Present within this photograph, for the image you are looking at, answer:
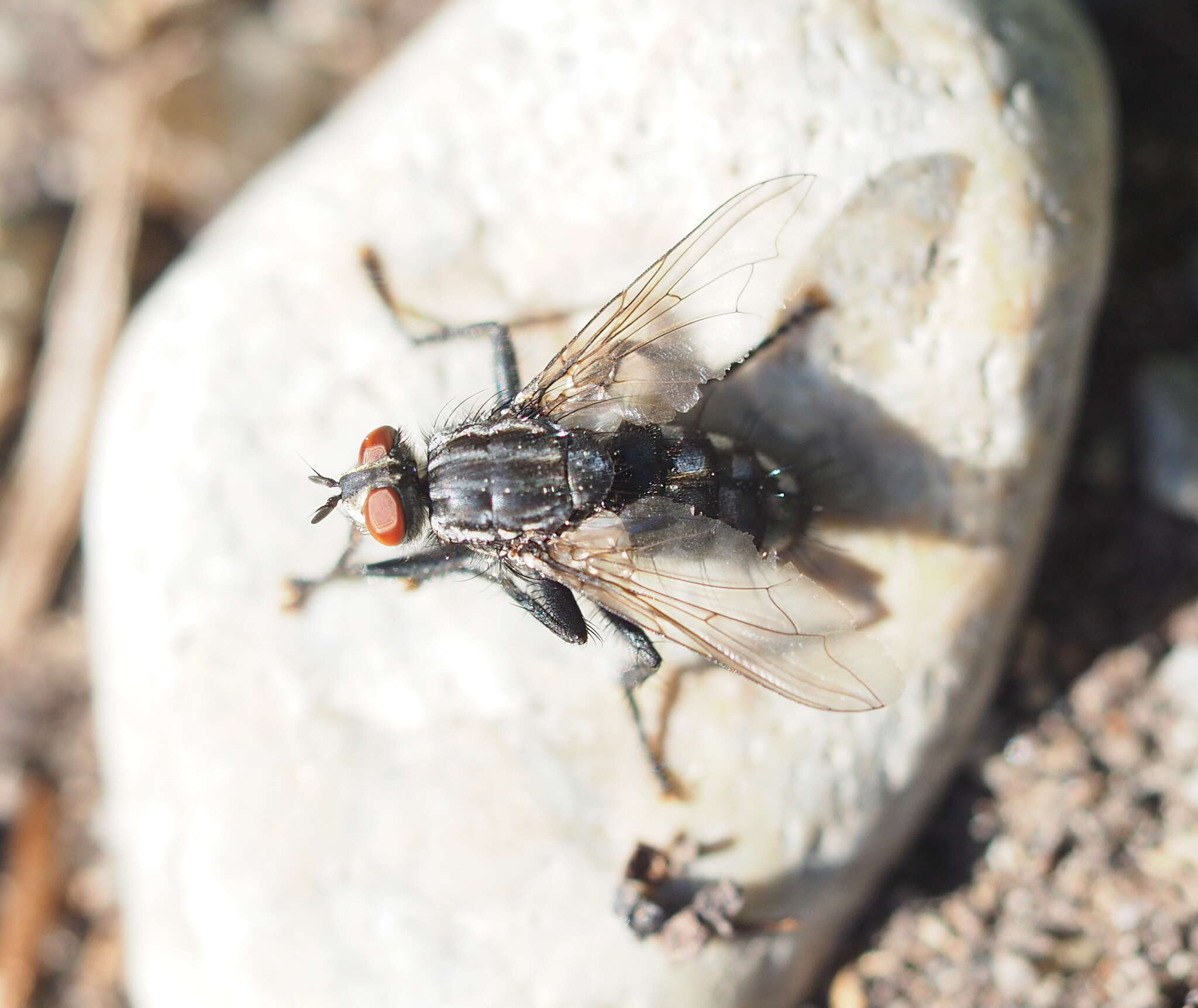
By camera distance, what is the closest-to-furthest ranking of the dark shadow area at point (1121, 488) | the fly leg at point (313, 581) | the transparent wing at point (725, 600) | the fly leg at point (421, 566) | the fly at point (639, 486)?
the transparent wing at point (725, 600) < the fly at point (639, 486) < the fly leg at point (421, 566) < the fly leg at point (313, 581) < the dark shadow area at point (1121, 488)

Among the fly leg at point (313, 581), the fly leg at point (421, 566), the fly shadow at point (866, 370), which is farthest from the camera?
the fly leg at point (313, 581)

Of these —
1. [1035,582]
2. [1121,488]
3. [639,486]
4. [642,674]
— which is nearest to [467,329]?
[639,486]

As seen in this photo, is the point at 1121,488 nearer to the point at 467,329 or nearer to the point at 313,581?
the point at 467,329

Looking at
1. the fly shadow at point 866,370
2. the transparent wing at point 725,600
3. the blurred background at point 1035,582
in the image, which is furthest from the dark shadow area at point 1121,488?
the transparent wing at point 725,600

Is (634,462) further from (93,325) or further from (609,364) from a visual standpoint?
(93,325)

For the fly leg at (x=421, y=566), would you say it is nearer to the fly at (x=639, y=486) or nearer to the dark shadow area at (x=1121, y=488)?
the fly at (x=639, y=486)
